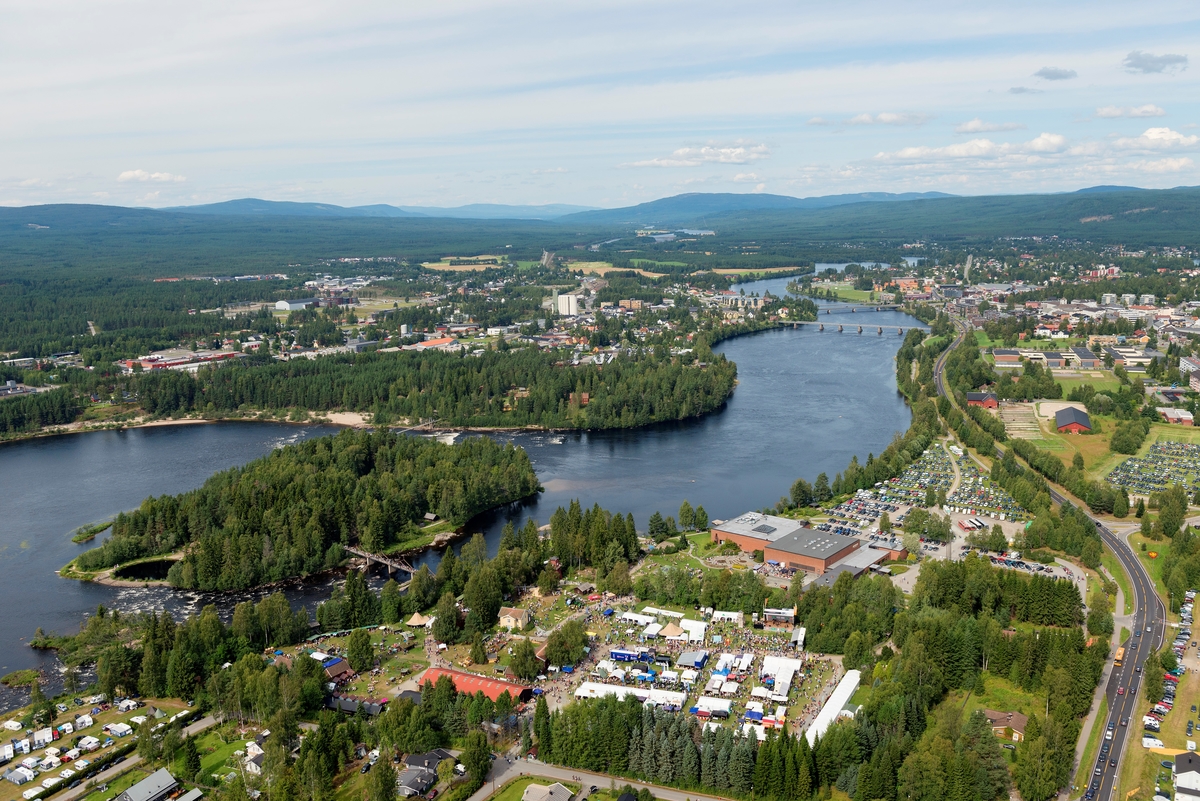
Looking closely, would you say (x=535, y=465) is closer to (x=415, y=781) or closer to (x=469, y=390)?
(x=469, y=390)

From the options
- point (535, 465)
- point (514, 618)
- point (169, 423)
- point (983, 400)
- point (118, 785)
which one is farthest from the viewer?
point (169, 423)

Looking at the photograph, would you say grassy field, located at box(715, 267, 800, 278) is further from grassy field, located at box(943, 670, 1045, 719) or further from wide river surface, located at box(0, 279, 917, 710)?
grassy field, located at box(943, 670, 1045, 719)

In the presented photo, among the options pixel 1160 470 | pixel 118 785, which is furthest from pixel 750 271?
pixel 118 785

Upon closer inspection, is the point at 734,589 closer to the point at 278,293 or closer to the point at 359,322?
the point at 359,322

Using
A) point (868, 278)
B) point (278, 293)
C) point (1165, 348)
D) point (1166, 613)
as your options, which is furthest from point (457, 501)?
point (868, 278)

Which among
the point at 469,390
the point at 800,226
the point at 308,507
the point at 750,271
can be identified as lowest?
the point at 308,507

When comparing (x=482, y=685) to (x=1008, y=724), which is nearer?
(x=1008, y=724)

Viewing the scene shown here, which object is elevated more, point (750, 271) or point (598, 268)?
point (598, 268)

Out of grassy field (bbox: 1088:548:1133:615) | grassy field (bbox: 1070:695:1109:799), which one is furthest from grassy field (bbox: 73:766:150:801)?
grassy field (bbox: 1088:548:1133:615)
